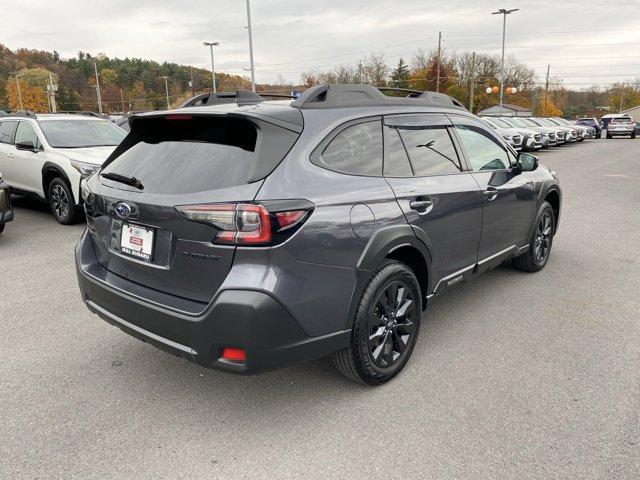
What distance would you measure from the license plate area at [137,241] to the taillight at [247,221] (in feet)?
1.33

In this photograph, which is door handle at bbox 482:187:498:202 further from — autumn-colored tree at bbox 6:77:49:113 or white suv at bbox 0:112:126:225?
autumn-colored tree at bbox 6:77:49:113

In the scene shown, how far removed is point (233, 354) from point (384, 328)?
1009 mm

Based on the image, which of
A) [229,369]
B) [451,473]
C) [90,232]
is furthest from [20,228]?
[451,473]

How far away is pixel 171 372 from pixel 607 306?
356cm

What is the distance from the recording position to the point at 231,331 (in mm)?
2414

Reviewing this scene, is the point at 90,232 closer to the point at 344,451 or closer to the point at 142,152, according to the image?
the point at 142,152

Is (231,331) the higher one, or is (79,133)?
(79,133)

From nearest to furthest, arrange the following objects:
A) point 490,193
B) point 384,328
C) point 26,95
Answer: point 384,328
point 490,193
point 26,95

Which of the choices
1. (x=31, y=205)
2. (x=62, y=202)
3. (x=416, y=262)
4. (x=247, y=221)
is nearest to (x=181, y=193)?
(x=247, y=221)

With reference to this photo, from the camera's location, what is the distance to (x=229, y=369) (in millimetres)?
2490

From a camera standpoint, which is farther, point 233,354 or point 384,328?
point 384,328

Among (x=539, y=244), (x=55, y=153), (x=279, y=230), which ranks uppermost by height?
(x=55, y=153)

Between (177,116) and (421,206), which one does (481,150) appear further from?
(177,116)

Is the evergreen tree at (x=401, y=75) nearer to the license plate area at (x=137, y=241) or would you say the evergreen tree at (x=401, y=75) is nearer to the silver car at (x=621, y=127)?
the silver car at (x=621, y=127)
